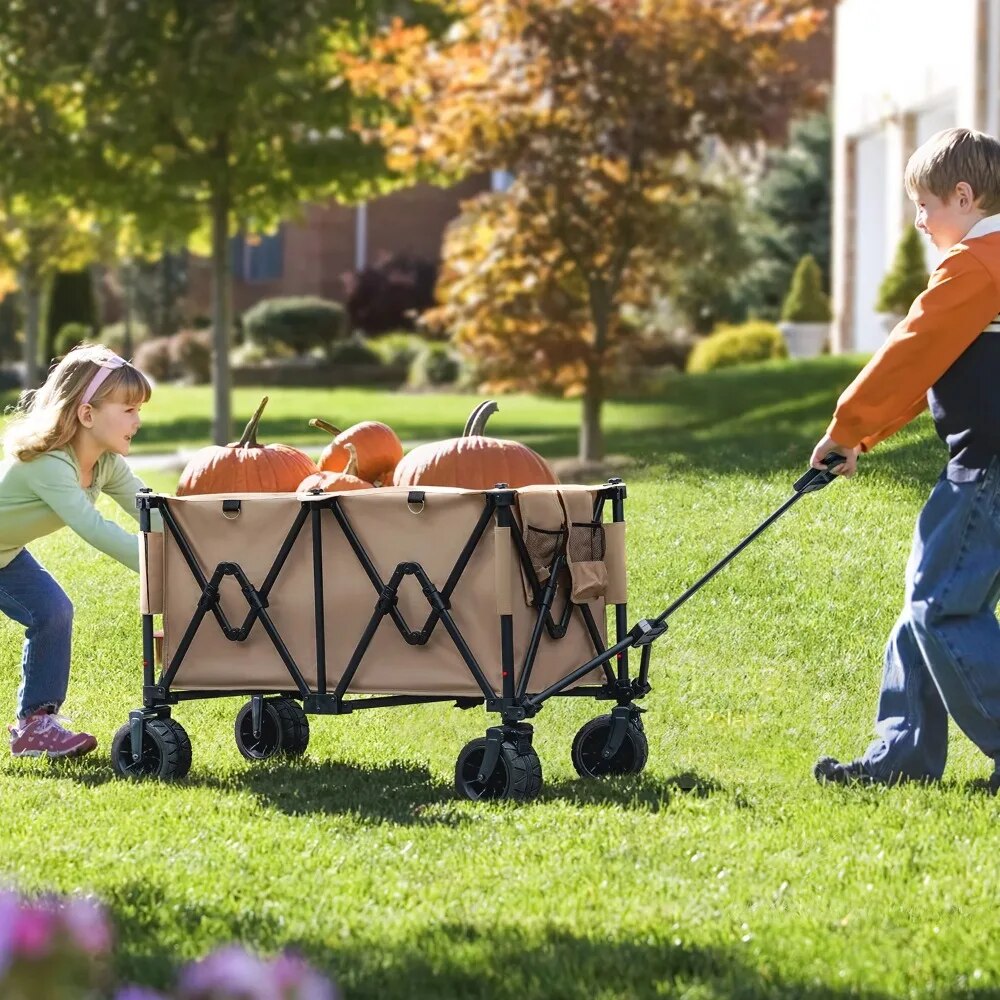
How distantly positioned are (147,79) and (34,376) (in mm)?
18867

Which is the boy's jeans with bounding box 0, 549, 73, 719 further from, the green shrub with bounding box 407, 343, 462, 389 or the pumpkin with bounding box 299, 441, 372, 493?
the green shrub with bounding box 407, 343, 462, 389

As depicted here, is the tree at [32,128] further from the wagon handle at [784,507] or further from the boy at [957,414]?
the boy at [957,414]

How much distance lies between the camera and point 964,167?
512 cm

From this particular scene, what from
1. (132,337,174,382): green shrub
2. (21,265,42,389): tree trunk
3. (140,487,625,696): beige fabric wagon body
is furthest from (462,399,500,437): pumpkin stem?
(132,337,174,382): green shrub

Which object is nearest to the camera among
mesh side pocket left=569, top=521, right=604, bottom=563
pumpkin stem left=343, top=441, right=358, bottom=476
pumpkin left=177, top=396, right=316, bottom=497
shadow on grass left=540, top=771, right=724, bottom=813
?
shadow on grass left=540, top=771, right=724, bottom=813

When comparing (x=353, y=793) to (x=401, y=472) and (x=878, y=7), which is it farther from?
(x=878, y=7)

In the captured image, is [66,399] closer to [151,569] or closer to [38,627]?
[151,569]

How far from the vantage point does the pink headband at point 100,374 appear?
19.1 feet

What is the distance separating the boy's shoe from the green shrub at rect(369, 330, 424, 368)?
30.1m

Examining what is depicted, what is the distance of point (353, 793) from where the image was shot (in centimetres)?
538

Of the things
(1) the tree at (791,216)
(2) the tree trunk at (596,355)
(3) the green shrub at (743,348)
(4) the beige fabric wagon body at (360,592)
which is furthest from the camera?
(1) the tree at (791,216)

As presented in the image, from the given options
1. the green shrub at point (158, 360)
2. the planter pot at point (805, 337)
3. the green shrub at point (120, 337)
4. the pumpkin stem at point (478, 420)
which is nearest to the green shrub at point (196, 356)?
the green shrub at point (158, 360)

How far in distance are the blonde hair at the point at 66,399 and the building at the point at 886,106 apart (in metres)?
16.3

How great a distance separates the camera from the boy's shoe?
529 cm
